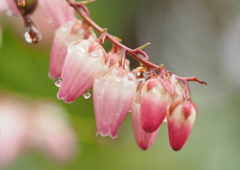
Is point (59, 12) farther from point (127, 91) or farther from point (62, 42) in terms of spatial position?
point (127, 91)

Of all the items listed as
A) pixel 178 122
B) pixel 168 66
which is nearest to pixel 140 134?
pixel 178 122

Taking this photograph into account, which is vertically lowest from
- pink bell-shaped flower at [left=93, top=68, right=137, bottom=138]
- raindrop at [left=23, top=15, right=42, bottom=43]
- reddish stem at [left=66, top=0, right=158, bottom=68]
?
raindrop at [left=23, top=15, right=42, bottom=43]

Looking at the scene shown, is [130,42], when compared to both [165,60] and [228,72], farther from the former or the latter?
[228,72]

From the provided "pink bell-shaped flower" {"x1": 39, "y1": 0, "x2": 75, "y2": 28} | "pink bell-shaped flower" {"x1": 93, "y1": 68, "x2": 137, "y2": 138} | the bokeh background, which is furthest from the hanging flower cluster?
the bokeh background

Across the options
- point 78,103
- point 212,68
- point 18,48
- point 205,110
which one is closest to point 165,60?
point 212,68

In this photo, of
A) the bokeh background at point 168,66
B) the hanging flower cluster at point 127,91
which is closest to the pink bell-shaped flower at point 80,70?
the hanging flower cluster at point 127,91

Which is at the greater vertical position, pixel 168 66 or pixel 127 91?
pixel 127 91

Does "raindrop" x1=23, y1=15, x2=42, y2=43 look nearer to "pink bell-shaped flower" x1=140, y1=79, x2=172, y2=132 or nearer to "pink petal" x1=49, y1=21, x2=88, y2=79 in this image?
"pink petal" x1=49, y1=21, x2=88, y2=79

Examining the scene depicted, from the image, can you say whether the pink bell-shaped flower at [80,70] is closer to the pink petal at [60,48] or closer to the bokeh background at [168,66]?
→ the pink petal at [60,48]
